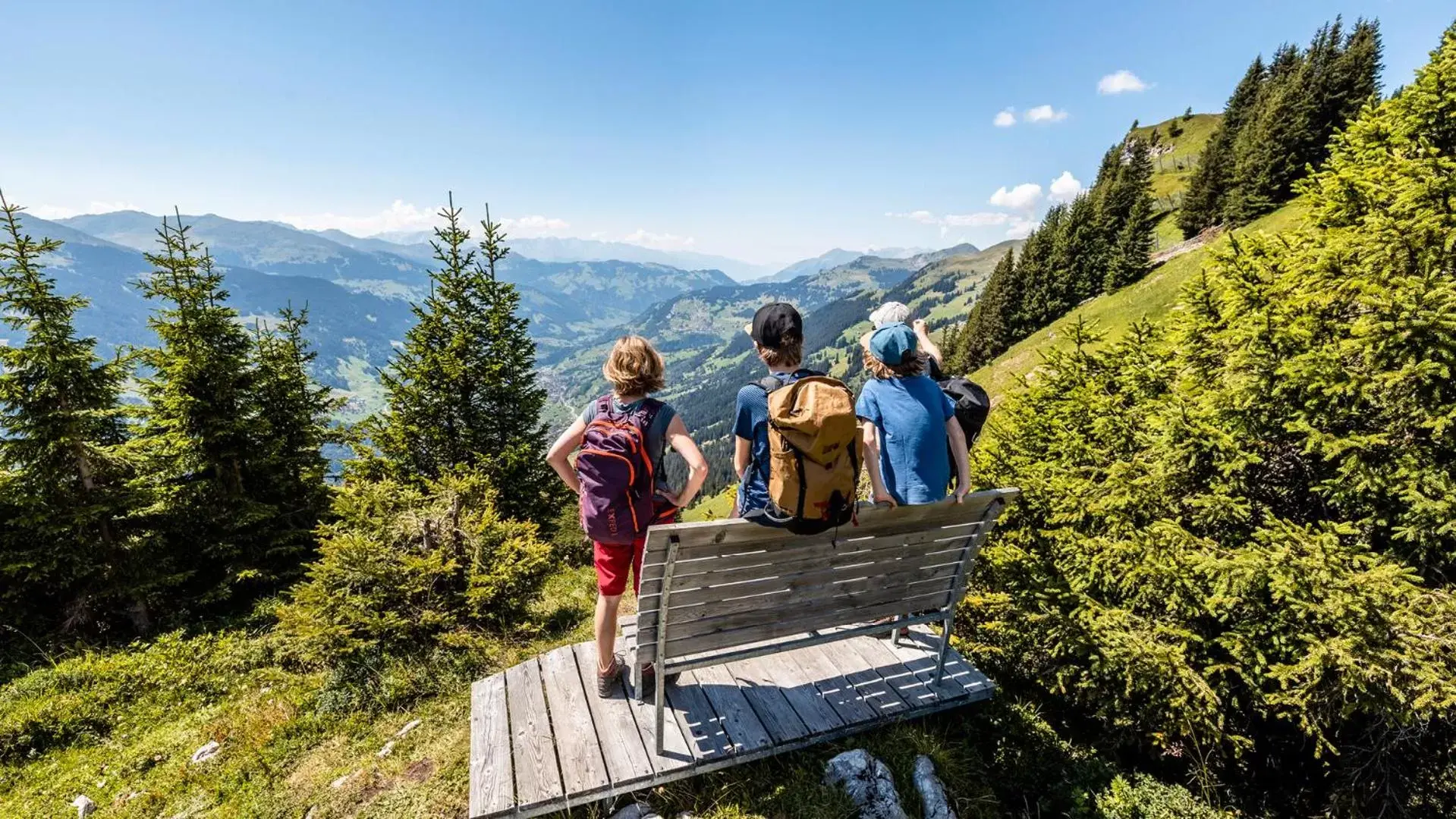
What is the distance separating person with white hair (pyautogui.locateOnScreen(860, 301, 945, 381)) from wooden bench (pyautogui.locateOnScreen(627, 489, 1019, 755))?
47.5 inches

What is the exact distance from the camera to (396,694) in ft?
18.0

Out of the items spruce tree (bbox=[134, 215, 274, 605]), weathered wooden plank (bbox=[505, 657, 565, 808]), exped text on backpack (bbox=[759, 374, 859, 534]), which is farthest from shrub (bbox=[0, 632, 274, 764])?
exped text on backpack (bbox=[759, 374, 859, 534])

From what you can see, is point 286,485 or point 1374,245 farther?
point 286,485

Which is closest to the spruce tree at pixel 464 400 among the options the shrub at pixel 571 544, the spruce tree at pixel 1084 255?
the shrub at pixel 571 544

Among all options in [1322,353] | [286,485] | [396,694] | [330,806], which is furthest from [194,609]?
[1322,353]

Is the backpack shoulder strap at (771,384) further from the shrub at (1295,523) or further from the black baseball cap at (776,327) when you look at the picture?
the shrub at (1295,523)

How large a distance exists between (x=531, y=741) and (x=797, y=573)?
229cm

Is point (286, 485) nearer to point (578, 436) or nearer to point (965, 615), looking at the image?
point (578, 436)

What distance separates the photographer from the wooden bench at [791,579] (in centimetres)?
344

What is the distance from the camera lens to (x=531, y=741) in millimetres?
4086

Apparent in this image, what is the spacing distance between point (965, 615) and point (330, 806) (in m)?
6.21

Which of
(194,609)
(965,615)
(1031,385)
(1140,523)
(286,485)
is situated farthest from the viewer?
(286,485)

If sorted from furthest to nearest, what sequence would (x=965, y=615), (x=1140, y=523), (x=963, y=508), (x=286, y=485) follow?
(x=286, y=485), (x=965, y=615), (x=1140, y=523), (x=963, y=508)

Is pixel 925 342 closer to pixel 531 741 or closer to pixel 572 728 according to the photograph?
pixel 572 728
